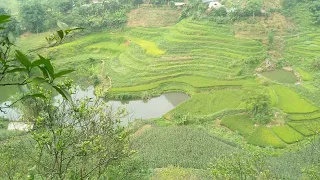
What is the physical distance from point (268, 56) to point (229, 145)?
1064 centimetres

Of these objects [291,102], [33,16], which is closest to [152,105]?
[291,102]

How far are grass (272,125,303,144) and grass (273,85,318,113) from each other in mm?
1677

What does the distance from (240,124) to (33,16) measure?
19811mm

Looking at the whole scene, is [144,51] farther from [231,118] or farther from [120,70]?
[231,118]

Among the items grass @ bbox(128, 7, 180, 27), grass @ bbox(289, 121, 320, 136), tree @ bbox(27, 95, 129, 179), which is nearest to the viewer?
tree @ bbox(27, 95, 129, 179)

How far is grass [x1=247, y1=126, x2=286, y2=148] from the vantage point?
52.6 ft

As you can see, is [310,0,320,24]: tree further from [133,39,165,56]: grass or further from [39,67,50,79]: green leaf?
[39,67,50,79]: green leaf

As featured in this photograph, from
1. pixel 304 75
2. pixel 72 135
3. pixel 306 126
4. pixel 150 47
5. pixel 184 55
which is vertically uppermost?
pixel 72 135

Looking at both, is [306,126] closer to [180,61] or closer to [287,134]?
[287,134]

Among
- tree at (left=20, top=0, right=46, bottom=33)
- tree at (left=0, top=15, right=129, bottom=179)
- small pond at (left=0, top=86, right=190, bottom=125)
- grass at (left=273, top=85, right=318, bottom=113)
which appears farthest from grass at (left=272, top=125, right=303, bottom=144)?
tree at (left=20, top=0, right=46, bottom=33)

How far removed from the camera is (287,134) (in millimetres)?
16688

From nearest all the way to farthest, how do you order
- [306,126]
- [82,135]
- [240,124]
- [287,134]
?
1. [82,135]
2. [287,134]
3. [306,126]
4. [240,124]

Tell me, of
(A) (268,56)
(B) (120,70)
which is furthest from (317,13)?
(B) (120,70)

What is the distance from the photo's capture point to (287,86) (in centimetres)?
2083
